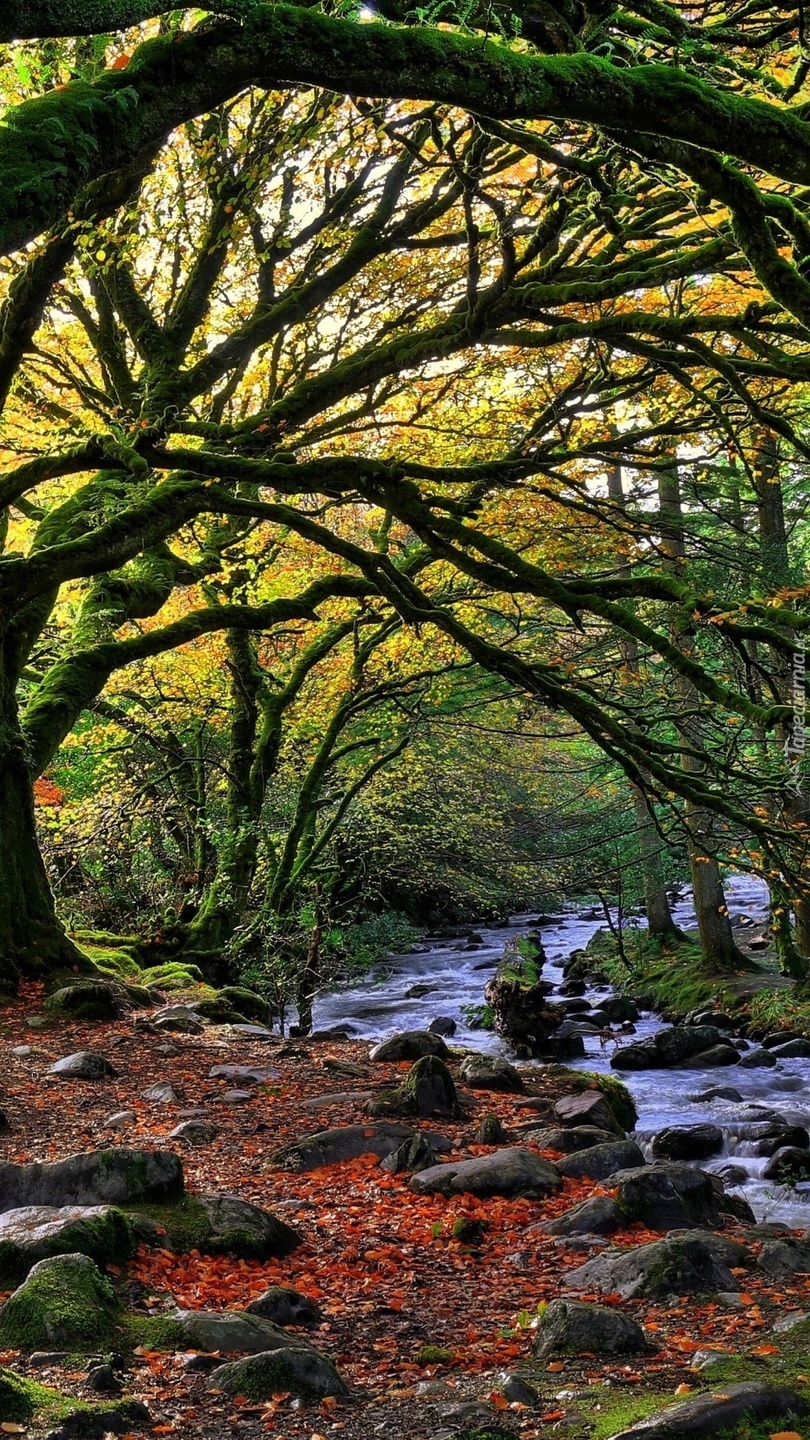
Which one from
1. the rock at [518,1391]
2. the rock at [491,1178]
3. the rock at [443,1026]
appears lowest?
the rock at [443,1026]

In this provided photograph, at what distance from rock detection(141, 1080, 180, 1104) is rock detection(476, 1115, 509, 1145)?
2203mm

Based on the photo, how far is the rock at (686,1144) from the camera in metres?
9.56

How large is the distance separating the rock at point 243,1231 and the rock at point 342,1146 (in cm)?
136

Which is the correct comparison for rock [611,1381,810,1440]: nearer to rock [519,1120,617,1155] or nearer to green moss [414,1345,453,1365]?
green moss [414,1345,453,1365]

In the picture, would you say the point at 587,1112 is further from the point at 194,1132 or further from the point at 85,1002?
the point at 85,1002

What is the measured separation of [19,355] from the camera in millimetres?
8242

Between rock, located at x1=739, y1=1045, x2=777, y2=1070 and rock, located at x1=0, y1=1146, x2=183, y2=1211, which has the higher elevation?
rock, located at x1=0, y1=1146, x2=183, y2=1211

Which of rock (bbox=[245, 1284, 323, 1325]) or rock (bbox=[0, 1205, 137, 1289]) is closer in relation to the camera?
rock (bbox=[0, 1205, 137, 1289])

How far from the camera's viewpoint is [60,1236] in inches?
179

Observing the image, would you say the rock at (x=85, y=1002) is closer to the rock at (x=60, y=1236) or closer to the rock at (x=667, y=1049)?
the rock at (x=60, y=1236)

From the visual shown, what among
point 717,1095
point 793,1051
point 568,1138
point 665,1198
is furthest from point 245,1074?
point 793,1051

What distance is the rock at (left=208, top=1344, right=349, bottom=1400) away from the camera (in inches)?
146

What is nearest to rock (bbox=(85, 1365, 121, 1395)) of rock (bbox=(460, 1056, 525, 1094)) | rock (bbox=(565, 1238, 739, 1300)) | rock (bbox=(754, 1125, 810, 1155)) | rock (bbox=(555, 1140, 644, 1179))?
rock (bbox=(565, 1238, 739, 1300))

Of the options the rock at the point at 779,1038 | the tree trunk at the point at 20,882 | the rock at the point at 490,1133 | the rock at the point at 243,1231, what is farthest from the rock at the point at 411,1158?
the rock at the point at 779,1038
